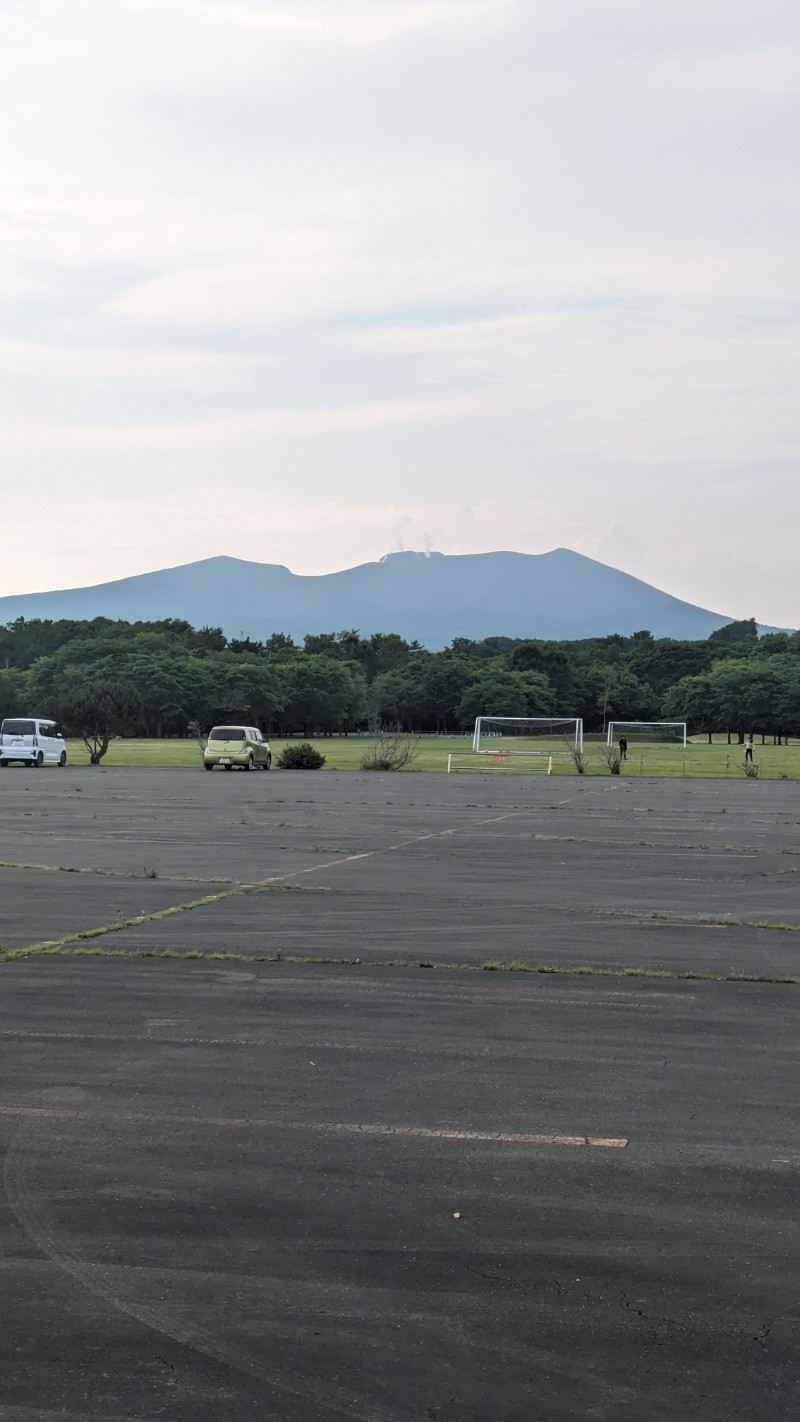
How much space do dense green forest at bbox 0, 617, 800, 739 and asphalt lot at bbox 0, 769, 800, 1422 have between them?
99.9 metres

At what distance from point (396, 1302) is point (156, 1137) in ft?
6.63

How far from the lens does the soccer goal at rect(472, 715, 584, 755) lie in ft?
250

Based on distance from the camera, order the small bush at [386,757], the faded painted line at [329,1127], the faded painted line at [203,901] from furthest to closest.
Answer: the small bush at [386,757] → the faded painted line at [203,901] → the faded painted line at [329,1127]

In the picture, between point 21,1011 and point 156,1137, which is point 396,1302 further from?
point 21,1011

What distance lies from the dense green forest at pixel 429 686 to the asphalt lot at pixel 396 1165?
99.9m

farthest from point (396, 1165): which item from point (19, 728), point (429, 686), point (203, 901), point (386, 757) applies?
point (429, 686)

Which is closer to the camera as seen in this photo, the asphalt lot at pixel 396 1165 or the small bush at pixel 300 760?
the asphalt lot at pixel 396 1165

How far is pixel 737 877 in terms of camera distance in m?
17.9

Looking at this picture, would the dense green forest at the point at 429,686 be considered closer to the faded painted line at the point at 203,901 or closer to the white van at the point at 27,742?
the white van at the point at 27,742

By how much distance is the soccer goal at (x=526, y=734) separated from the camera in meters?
76.3

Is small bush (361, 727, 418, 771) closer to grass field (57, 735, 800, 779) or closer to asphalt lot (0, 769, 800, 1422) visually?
grass field (57, 735, 800, 779)

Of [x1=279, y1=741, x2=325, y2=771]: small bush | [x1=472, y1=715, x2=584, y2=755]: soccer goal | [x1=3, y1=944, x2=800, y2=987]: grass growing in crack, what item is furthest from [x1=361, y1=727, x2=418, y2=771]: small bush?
[x1=3, y1=944, x2=800, y2=987]: grass growing in crack

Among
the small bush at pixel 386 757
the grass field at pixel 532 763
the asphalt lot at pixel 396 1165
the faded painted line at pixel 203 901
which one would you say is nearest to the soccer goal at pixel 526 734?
the grass field at pixel 532 763

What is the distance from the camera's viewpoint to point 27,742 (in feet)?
174
